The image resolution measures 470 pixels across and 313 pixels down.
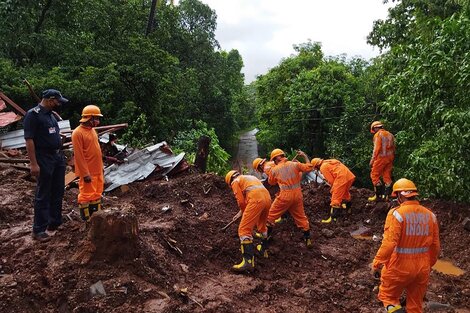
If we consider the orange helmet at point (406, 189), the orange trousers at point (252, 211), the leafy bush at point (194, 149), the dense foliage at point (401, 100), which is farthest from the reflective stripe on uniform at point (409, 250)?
the leafy bush at point (194, 149)

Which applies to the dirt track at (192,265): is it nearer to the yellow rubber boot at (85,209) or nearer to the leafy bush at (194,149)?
the yellow rubber boot at (85,209)

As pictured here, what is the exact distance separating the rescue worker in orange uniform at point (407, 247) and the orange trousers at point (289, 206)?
2.53 metres

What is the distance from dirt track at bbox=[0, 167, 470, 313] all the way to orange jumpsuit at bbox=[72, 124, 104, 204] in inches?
16.0

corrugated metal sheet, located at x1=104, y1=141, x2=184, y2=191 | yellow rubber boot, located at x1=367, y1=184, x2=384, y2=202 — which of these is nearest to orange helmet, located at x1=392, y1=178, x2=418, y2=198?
yellow rubber boot, located at x1=367, y1=184, x2=384, y2=202

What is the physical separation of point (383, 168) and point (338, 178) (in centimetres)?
131

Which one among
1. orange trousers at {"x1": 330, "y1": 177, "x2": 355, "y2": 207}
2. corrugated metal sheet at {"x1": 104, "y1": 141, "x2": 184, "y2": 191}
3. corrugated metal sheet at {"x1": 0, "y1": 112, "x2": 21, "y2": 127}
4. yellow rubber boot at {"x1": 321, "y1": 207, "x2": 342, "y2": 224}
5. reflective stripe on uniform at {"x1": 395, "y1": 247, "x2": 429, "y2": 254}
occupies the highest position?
corrugated metal sheet at {"x1": 0, "y1": 112, "x2": 21, "y2": 127}

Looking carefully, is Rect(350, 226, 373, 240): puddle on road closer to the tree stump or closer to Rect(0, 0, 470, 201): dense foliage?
Rect(0, 0, 470, 201): dense foliage

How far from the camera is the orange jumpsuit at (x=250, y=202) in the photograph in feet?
20.0

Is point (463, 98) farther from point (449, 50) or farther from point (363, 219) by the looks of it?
point (363, 219)

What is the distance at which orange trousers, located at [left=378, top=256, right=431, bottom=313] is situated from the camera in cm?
443

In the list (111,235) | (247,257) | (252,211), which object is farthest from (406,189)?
(111,235)

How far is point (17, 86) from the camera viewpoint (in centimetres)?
1345

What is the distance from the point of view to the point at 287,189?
22.9 ft

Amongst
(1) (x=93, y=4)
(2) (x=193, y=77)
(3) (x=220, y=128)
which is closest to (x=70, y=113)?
(1) (x=93, y=4)
